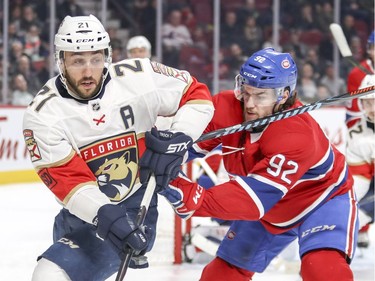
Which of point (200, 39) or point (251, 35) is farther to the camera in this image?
point (251, 35)

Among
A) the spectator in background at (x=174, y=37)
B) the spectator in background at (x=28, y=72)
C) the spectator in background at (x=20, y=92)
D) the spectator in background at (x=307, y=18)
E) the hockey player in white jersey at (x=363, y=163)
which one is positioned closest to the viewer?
the hockey player in white jersey at (x=363, y=163)

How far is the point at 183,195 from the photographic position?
2.79m

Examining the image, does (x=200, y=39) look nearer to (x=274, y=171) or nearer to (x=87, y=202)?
(x=274, y=171)

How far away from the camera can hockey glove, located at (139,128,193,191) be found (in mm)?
2641

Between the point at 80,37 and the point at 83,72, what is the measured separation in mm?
98

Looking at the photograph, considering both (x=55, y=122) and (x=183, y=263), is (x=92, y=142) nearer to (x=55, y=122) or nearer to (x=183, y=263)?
(x=55, y=122)

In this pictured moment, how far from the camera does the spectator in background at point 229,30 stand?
8555 millimetres

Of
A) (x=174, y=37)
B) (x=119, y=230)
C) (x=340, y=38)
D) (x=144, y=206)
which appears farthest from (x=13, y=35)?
(x=119, y=230)

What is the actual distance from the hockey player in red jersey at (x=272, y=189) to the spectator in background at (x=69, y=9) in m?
5.11

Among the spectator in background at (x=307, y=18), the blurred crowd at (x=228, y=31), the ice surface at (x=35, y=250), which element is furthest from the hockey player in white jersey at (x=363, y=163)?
the spectator in background at (x=307, y=18)

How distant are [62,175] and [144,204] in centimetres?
24

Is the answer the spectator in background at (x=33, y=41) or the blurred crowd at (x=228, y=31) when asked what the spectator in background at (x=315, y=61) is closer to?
the blurred crowd at (x=228, y=31)

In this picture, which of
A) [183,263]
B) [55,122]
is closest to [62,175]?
[55,122]

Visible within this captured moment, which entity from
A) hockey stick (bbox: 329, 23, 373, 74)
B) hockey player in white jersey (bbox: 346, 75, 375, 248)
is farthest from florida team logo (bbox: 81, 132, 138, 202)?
hockey stick (bbox: 329, 23, 373, 74)
